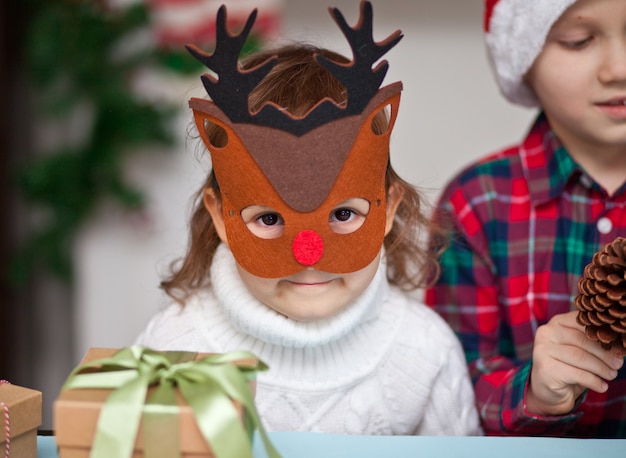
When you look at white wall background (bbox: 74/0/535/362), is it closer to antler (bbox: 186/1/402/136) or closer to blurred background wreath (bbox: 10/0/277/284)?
blurred background wreath (bbox: 10/0/277/284)

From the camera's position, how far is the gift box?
2.87 feet

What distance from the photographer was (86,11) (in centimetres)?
226

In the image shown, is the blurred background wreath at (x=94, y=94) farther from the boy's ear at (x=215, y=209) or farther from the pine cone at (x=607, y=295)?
the pine cone at (x=607, y=295)

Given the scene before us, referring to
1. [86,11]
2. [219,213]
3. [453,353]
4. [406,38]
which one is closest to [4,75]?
[86,11]

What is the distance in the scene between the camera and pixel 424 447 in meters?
→ 0.97

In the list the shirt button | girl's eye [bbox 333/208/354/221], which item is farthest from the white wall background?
girl's eye [bbox 333/208/354/221]

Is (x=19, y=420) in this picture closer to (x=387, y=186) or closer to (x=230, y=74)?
(x=230, y=74)

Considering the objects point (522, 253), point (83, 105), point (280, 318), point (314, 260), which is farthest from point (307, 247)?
point (83, 105)

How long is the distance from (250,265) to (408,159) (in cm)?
158

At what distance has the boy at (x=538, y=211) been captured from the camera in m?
1.17

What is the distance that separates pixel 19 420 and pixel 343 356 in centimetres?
44

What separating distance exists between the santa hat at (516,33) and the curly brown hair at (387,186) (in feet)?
0.83

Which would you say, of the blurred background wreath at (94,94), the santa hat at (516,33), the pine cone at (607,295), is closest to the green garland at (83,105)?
the blurred background wreath at (94,94)

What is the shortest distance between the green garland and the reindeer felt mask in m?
1.41
